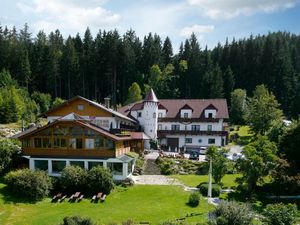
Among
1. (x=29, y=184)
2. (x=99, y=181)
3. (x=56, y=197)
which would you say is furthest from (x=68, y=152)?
(x=29, y=184)

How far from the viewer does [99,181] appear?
3219 centimetres

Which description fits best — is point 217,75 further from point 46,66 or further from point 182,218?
point 182,218

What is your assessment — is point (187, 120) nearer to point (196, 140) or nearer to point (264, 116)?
point (196, 140)

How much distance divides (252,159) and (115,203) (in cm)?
1273

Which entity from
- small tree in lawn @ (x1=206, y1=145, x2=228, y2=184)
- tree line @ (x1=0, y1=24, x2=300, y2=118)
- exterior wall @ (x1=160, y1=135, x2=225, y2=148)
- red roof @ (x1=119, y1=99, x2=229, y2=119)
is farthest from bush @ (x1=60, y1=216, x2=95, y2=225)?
tree line @ (x1=0, y1=24, x2=300, y2=118)

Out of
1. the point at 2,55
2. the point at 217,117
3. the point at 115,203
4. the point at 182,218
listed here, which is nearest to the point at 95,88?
the point at 2,55

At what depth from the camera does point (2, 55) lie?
266 ft

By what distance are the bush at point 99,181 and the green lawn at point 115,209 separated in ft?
2.93

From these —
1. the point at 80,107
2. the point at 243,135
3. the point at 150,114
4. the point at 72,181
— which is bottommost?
the point at 72,181

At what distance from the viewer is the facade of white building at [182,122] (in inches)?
2153

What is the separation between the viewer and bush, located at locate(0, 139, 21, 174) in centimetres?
3494

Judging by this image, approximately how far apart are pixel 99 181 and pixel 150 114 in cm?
2348

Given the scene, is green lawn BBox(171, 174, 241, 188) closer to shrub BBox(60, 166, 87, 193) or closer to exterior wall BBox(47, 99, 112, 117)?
shrub BBox(60, 166, 87, 193)

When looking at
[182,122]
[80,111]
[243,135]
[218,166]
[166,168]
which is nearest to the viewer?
[218,166]
